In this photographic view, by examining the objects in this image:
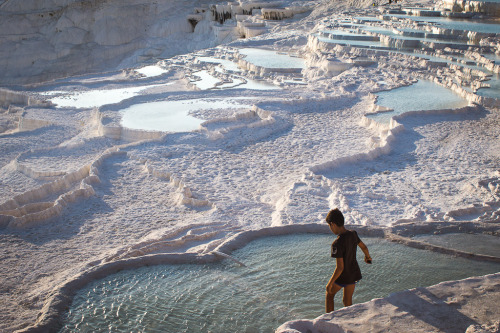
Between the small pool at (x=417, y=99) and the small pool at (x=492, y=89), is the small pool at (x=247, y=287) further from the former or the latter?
the small pool at (x=492, y=89)

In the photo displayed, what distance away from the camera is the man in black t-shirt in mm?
2674

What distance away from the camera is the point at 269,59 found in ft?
46.4

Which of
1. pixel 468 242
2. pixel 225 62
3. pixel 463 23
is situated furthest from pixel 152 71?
pixel 468 242

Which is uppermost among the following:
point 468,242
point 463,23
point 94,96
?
point 463,23

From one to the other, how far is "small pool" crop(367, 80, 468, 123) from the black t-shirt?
559 centimetres

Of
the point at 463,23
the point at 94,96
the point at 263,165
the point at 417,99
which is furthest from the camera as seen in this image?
the point at 463,23

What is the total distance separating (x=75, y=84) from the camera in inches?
496

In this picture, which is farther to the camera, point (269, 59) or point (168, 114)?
point (269, 59)

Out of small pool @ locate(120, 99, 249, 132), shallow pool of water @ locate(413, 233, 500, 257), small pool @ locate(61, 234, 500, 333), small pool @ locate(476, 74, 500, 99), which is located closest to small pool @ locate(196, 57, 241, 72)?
small pool @ locate(120, 99, 249, 132)

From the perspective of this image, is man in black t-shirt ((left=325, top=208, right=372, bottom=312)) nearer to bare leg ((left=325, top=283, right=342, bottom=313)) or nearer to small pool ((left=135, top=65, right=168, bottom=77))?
bare leg ((left=325, top=283, right=342, bottom=313))

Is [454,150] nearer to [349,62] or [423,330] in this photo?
[423,330]

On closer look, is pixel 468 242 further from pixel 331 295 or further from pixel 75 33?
pixel 75 33

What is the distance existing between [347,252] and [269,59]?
1196 centimetres

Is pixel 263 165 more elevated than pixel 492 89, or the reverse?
pixel 492 89
